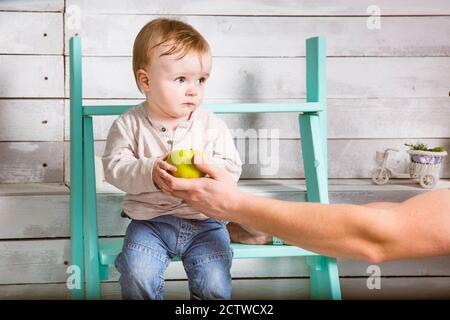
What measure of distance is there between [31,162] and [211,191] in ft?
1.65

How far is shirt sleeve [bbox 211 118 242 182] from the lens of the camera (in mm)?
891

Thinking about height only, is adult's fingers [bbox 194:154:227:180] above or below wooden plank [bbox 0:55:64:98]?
below

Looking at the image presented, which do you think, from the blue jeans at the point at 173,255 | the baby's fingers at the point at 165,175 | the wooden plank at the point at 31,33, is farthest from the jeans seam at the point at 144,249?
the wooden plank at the point at 31,33

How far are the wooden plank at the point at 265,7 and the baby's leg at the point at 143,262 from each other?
43cm

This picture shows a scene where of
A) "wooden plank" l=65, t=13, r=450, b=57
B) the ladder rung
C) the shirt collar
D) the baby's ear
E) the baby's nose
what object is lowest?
the shirt collar

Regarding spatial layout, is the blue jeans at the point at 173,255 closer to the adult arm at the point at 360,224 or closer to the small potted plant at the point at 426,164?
the adult arm at the point at 360,224

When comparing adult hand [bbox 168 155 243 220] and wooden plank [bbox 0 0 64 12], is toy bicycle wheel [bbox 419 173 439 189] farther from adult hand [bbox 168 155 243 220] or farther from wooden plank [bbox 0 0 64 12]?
wooden plank [bbox 0 0 64 12]

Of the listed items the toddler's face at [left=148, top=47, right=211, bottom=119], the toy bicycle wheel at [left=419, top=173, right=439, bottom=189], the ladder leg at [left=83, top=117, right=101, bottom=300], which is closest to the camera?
→ the toddler's face at [left=148, top=47, right=211, bottom=119]

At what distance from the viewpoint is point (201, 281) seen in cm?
87

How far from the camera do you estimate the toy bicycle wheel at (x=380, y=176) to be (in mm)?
1167

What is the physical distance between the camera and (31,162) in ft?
3.82

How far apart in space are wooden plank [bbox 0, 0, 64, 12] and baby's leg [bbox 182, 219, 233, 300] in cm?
49

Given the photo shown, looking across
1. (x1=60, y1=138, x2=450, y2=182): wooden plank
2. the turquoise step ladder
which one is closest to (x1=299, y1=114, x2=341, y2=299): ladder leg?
the turquoise step ladder
